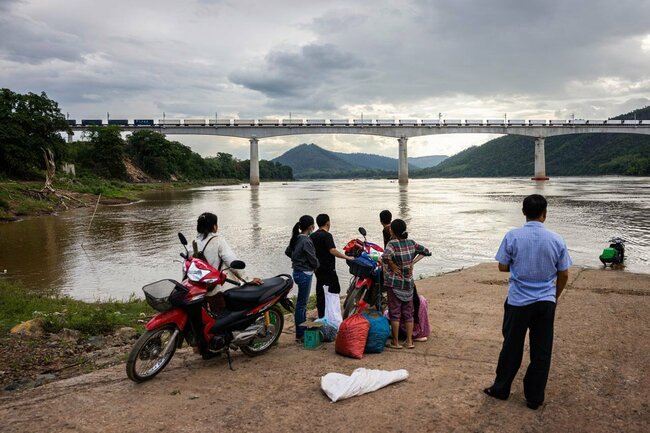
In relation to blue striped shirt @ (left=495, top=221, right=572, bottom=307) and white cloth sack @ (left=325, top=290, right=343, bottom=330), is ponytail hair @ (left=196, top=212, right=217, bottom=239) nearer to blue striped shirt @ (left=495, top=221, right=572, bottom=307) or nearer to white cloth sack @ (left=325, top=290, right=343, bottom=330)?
white cloth sack @ (left=325, top=290, right=343, bottom=330)

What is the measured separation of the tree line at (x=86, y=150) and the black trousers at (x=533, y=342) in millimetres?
48870

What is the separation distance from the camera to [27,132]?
47000 millimetres

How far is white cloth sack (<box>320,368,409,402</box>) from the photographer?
4359 millimetres

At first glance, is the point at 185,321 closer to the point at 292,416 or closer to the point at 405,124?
the point at 292,416

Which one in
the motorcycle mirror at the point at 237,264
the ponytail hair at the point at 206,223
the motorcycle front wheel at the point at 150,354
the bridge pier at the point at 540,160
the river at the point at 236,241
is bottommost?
the river at the point at 236,241

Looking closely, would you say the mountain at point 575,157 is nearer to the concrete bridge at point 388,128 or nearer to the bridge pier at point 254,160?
the concrete bridge at point 388,128

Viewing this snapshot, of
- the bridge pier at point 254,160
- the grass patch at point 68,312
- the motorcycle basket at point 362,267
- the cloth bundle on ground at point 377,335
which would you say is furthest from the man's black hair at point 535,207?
the bridge pier at point 254,160

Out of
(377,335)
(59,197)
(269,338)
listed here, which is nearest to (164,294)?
(269,338)

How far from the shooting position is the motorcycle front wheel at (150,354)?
4.73 meters

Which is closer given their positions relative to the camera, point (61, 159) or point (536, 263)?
point (536, 263)

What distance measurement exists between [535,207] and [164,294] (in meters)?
3.65

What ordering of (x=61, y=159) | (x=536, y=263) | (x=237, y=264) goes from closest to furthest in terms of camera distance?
1. (x=536, y=263)
2. (x=237, y=264)
3. (x=61, y=159)

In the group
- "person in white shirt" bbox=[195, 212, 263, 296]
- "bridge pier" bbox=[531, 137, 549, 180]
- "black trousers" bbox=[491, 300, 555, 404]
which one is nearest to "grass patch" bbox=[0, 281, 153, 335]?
"person in white shirt" bbox=[195, 212, 263, 296]

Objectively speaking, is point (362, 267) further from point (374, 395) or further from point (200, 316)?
point (200, 316)
